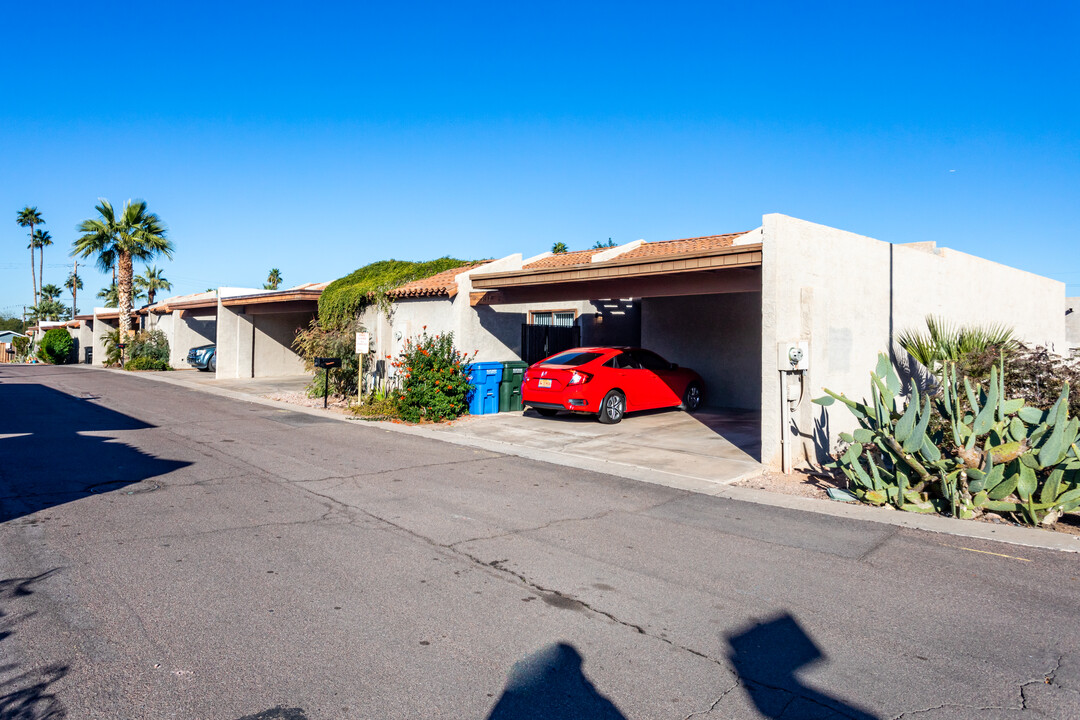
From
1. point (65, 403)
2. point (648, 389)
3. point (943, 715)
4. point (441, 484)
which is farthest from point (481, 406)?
point (943, 715)

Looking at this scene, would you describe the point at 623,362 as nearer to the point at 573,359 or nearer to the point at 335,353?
the point at 573,359

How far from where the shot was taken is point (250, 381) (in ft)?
84.4

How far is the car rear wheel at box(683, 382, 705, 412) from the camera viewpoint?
53.9 feet

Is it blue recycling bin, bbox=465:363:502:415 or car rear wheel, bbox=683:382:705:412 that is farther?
car rear wheel, bbox=683:382:705:412

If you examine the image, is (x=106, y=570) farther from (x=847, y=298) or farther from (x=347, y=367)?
(x=347, y=367)

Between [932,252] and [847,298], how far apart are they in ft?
13.7

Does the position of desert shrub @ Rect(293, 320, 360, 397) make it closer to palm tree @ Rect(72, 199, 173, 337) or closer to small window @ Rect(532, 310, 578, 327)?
small window @ Rect(532, 310, 578, 327)

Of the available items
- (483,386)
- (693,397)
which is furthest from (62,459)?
(693,397)

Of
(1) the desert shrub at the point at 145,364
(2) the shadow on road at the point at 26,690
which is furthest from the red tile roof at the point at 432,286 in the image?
(1) the desert shrub at the point at 145,364

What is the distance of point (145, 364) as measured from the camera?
32.9 m

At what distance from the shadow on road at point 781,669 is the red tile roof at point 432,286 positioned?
41.8 ft

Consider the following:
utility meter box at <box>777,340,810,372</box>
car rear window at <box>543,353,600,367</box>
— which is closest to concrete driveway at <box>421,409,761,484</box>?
car rear window at <box>543,353,600,367</box>

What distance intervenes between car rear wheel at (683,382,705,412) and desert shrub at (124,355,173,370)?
88.6 ft

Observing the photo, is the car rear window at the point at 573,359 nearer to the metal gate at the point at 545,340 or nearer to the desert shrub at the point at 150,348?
the metal gate at the point at 545,340
